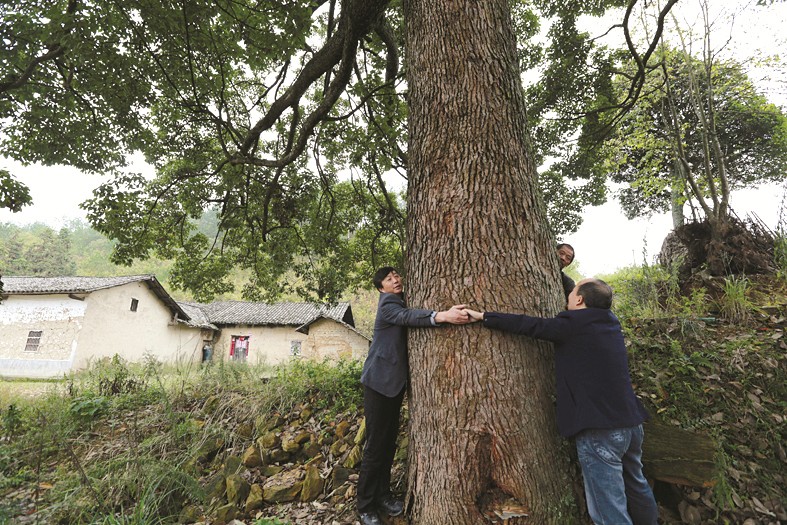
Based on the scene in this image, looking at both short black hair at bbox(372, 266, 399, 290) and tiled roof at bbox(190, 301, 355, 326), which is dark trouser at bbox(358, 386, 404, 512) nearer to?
short black hair at bbox(372, 266, 399, 290)

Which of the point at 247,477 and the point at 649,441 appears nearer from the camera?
the point at 649,441

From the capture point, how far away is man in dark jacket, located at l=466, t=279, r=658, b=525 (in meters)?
1.89

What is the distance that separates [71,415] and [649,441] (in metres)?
6.91

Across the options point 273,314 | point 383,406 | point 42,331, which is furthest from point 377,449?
point 273,314

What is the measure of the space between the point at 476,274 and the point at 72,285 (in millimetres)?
24480

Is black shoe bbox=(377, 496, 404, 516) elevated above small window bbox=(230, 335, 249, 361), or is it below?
below

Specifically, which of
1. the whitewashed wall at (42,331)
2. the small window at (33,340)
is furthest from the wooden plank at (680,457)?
the small window at (33,340)

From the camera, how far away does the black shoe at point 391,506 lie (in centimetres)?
240

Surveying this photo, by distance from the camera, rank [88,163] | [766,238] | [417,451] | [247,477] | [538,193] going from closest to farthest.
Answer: [417,451]
[538,193]
[247,477]
[766,238]
[88,163]

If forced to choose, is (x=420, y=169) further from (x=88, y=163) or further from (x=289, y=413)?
(x=88, y=163)

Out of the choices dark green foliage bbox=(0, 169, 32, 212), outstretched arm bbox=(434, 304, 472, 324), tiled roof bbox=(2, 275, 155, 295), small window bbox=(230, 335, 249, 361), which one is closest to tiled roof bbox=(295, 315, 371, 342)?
small window bbox=(230, 335, 249, 361)

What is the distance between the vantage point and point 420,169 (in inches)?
101

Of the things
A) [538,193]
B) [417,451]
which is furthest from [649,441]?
[538,193]

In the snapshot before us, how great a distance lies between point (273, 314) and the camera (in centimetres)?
2486
